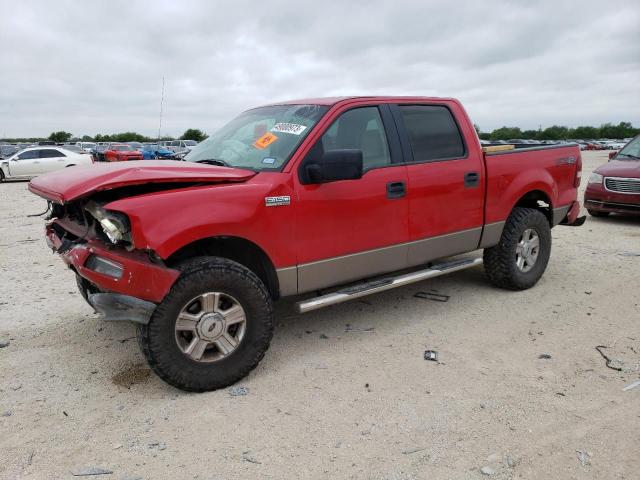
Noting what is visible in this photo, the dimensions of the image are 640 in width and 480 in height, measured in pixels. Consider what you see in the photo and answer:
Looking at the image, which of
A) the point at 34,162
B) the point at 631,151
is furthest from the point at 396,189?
the point at 34,162

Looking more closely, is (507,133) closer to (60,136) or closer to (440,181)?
(60,136)

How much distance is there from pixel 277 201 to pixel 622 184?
26.2 ft

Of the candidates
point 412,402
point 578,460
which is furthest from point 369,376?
point 578,460

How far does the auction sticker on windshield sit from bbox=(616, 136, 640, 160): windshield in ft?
27.2

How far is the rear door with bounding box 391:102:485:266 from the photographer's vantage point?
4363mm

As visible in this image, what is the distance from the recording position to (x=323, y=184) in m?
3.75

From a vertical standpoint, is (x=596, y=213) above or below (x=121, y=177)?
below

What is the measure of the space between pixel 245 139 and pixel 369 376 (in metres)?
2.07

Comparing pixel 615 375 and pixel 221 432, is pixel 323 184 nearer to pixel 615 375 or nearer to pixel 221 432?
pixel 221 432

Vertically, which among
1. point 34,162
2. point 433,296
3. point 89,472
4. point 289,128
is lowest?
point 89,472

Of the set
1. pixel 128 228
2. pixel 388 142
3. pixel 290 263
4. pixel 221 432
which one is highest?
pixel 388 142

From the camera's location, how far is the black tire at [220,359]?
3.15 m

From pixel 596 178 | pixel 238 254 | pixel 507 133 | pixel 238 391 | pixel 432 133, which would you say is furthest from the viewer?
pixel 507 133

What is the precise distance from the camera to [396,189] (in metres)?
4.15
